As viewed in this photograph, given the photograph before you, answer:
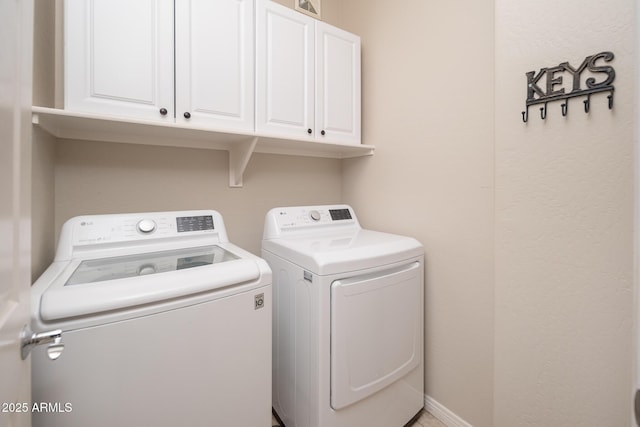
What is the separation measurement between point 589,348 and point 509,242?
1.48ft

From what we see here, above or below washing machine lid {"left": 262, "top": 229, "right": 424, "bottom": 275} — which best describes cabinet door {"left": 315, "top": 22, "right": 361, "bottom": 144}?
above

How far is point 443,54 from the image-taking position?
1.54 m

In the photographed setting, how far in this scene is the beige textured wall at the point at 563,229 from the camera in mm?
953

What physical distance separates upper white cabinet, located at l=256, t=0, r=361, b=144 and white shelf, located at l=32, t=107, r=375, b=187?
0.36 ft

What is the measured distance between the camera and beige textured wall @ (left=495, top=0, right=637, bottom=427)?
0.95 meters

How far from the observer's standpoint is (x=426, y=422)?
159cm

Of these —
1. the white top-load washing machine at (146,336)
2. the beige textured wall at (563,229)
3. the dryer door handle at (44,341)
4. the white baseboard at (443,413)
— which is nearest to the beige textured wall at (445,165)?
the white baseboard at (443,413)

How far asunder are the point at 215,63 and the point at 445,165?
1356 mm

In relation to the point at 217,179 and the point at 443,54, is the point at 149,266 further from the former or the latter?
the point at 443,54

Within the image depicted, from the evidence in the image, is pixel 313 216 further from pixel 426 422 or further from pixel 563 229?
pixel 426 422

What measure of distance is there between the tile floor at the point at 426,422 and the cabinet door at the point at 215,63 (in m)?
1.68

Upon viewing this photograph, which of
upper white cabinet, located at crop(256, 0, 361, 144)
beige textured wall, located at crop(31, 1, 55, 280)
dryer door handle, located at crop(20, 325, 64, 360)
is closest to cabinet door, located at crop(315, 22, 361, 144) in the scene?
upper white cabinet, located at crop(256, 0, 361, 144)

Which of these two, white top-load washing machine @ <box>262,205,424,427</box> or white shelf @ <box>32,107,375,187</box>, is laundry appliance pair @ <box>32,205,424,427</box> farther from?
white shelf @ <box>32,107,375,187</box>

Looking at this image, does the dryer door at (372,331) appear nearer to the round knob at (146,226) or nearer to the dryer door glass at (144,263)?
Answer: the dryer door glass at (144,263)
